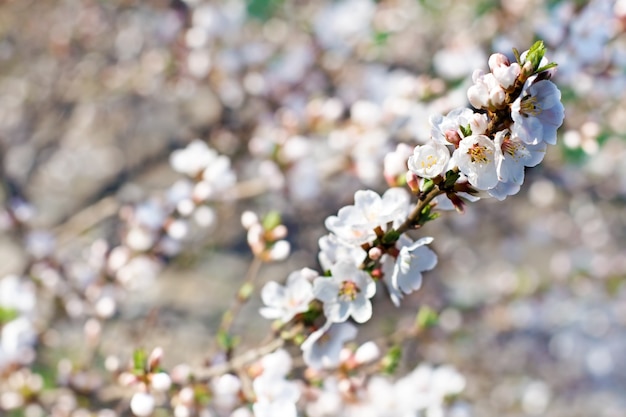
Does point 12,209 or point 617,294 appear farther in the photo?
point 617,294

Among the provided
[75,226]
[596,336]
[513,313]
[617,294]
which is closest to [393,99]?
[75,226]

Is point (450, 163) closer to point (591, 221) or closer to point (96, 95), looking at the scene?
point (96, 95)

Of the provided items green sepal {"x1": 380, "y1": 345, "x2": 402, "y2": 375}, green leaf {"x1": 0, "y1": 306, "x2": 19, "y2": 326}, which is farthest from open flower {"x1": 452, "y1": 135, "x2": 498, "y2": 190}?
green leaf {"x1": 0, "y1": 306, "x2": 19, "y2": 326}

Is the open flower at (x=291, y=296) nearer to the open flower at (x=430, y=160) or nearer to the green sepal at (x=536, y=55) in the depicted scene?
the open flower at (x=430, y=160)

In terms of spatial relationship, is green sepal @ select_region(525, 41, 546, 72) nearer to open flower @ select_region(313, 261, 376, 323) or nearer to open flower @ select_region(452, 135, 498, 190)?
open flower @ select_region(452, 135, 498, 190)

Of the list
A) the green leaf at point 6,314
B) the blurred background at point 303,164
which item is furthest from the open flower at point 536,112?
the green leaf at point 6,314
